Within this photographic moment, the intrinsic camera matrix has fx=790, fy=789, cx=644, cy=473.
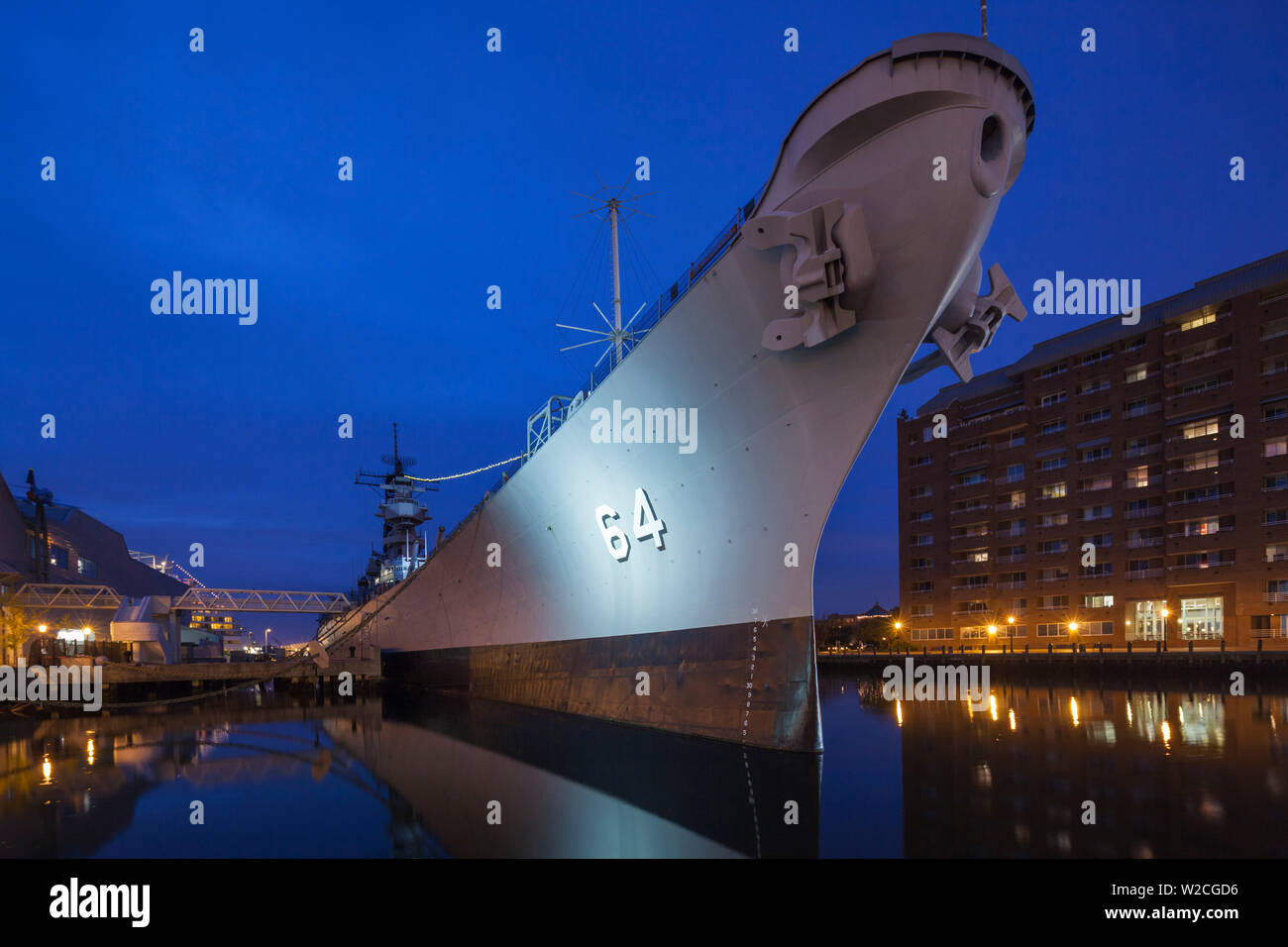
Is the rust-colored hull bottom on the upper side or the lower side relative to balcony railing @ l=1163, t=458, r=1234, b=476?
lower

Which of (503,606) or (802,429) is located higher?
(802,429)

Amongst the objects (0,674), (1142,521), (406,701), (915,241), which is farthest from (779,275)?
(1142,521)

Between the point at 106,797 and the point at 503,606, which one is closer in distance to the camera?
the point at 106,797

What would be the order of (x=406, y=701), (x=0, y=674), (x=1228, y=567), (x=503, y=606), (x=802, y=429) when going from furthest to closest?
(x=1228, y=567), (x=406, y=701), (x=0, y=674), (x=503, y=606), (x=802, y=429)

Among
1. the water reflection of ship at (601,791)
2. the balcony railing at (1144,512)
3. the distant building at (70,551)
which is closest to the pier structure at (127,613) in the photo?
the distant building at (70,551)

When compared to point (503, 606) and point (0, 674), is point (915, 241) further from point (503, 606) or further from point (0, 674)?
point (0, 674)

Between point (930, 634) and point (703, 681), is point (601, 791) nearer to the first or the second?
point (703, 681)

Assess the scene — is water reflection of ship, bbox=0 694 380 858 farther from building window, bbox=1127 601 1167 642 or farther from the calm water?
building window, bbox=1127 601 1167 642

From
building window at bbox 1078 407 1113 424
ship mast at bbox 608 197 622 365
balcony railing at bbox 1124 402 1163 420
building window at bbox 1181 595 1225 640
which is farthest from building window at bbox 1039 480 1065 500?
ship mast at bbox 608 197 622 365

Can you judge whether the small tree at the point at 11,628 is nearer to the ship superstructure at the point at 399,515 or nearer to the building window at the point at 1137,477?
the ship superstructure at the point at 399,515

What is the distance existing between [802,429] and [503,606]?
14.2 meters

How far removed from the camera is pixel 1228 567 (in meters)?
40.6

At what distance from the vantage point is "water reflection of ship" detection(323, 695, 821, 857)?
8828 mm

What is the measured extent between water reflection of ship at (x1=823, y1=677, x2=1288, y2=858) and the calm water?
1.8 inches
